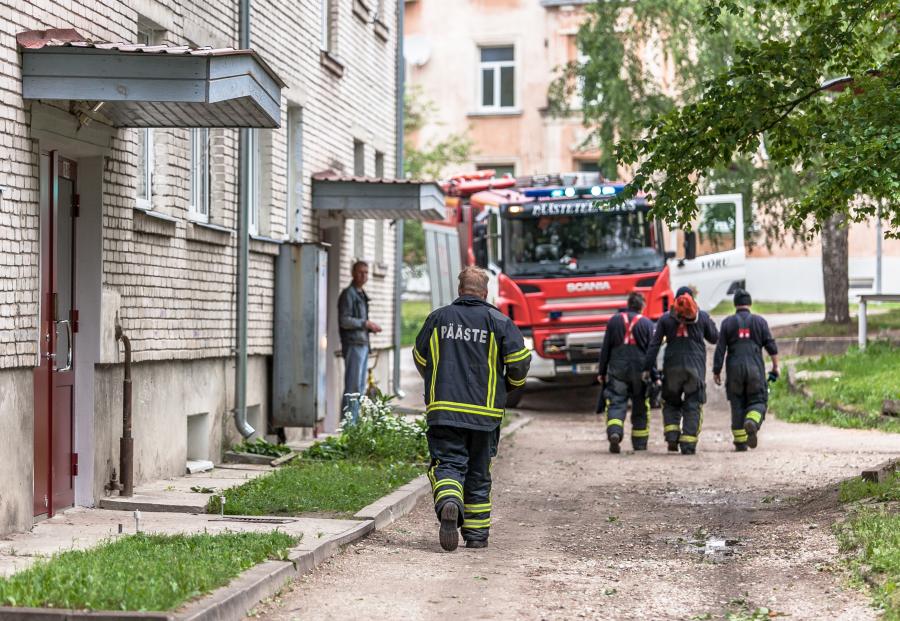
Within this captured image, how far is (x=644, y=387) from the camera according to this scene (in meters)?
16.9

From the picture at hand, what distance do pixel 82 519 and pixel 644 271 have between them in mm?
13830

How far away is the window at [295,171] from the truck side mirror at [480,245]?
→ 20.4 ft

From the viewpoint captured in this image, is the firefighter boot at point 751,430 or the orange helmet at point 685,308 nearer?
the orange helmet at point 685,308

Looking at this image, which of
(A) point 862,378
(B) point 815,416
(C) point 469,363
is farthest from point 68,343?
(A) point 862,378

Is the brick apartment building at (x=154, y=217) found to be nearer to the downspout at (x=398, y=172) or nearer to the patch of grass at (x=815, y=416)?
the downspout at (x=398, y=172)

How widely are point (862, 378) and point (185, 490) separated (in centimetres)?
1316

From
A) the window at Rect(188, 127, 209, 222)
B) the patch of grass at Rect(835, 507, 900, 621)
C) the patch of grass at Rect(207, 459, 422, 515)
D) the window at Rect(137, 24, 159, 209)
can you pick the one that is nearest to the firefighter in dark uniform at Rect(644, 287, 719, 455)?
the patch of grass at Rect(207, 459, 422, 515)

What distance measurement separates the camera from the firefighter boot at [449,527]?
9305mm

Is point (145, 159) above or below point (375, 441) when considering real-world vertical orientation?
above

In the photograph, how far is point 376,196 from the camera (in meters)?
17.8

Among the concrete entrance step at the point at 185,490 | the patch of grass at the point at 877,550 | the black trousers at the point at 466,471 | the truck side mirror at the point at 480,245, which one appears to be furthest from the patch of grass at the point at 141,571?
the truck side mirror at the point at 480,245

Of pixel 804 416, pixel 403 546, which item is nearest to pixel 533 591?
pixel 403 546

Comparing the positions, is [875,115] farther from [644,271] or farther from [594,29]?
[594,29]

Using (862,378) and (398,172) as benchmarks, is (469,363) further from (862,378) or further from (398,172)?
(398,172)
